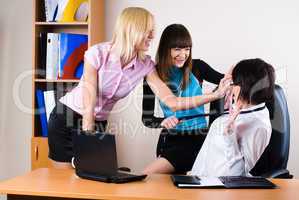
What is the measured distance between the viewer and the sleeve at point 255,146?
7.91ft

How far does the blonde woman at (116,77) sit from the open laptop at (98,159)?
488 mm

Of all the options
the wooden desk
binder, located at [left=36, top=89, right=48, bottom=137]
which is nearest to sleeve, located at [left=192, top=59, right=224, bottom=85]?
the wooden desk

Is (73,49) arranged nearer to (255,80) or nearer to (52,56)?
(52,56)

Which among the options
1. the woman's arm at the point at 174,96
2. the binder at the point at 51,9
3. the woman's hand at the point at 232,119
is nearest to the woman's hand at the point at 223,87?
the woman's arm at the point at 174,96

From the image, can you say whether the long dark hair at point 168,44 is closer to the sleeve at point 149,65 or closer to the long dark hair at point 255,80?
the sleeve at point 149,65

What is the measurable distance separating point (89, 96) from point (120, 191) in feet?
2.97

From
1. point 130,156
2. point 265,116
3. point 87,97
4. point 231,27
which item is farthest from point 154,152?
point 231,27

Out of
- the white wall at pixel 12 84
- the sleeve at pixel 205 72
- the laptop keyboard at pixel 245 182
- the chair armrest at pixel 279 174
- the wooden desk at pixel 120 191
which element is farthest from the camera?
the white wall at pixel 12 84

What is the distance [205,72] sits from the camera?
99.8 inches

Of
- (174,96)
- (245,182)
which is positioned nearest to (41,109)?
(174,96)

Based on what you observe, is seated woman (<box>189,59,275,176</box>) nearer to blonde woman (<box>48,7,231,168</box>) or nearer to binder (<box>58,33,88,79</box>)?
blonde woman (<box>48,7,231,168</box>)

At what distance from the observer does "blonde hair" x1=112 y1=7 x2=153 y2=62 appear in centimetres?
254

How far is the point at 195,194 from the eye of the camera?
1813mm

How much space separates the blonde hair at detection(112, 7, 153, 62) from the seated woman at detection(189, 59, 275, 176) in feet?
1.94
